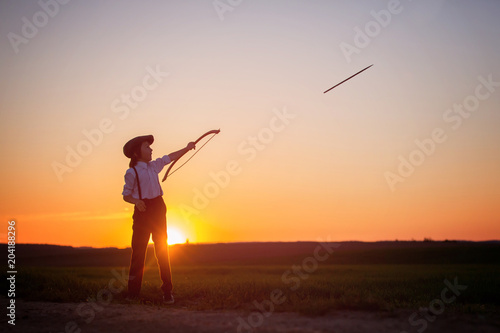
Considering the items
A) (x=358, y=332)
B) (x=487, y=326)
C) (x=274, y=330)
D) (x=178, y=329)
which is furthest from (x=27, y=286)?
(x=487, y=326)

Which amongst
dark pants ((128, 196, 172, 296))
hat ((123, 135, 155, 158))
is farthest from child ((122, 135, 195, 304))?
hat ((123, 135, 155, 158))

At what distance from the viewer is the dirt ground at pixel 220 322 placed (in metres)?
5.31

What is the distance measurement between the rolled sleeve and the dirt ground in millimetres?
2170

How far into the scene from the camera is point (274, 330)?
207 inches

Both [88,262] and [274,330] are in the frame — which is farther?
[88,262]

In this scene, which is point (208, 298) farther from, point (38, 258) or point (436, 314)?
point (38, 258)

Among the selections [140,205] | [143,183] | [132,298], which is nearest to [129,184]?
[143,183]

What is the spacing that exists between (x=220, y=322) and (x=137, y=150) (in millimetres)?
4211

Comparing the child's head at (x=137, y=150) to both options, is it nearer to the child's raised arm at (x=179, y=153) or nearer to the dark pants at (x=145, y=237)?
the child's raised arm at (x=179, y=153)

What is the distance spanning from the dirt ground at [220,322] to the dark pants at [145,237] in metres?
1.40

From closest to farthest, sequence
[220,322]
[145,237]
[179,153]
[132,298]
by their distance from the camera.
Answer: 1. [220,322]
2. [132,298]
3. [145,237]
4. [179,153]

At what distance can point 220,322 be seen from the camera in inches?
232

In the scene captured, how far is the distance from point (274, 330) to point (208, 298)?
3.11 metres

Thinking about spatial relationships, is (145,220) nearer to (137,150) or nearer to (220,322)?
(137,150)
